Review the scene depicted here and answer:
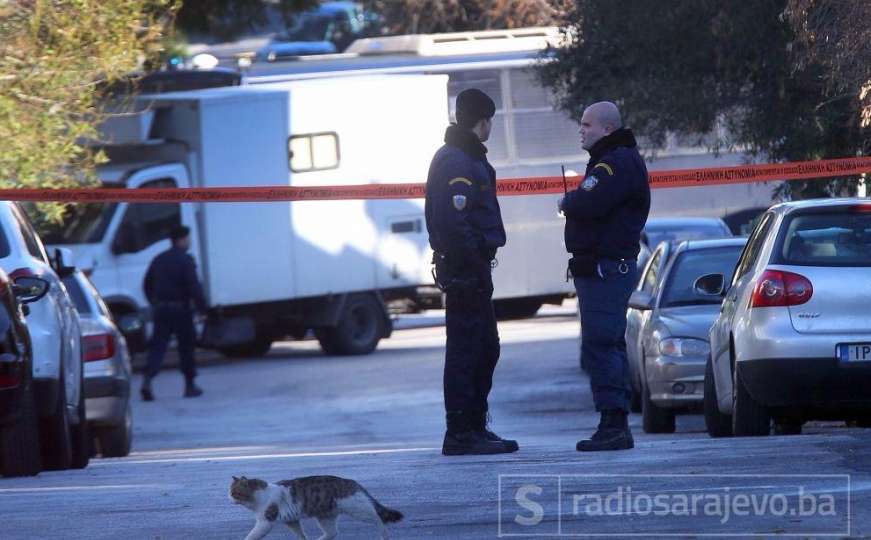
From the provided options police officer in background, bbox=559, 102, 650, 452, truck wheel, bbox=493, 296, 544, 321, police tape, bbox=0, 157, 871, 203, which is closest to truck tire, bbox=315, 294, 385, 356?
truck wheel, bbox=493, 296, 544, 321

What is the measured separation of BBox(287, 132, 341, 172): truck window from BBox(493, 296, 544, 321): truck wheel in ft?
15.2

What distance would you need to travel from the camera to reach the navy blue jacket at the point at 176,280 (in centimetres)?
1988

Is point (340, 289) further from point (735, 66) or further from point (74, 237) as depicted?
point (735, 66)

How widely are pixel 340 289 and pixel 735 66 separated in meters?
9.66

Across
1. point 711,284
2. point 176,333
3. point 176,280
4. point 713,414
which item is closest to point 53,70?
point 176,280

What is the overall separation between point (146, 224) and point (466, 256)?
1406cm

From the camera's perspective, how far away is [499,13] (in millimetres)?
35156

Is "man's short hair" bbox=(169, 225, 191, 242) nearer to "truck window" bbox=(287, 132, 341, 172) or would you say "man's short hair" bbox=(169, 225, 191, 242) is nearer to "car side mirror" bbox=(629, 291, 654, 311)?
"truck window" bbox=(287, 132, 341, 172)

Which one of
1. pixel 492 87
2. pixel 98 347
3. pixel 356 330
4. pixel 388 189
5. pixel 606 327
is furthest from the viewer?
pixel 492 87

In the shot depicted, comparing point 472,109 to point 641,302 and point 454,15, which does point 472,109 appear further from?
point 454,15

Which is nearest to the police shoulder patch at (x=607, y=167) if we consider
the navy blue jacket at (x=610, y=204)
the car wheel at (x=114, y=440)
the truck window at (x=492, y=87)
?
the navy blue jacket at (x=610, y=204)

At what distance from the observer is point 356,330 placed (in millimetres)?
23922

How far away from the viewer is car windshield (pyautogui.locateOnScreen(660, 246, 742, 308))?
45.0ft

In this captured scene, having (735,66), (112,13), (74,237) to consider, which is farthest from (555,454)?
(74,237)
